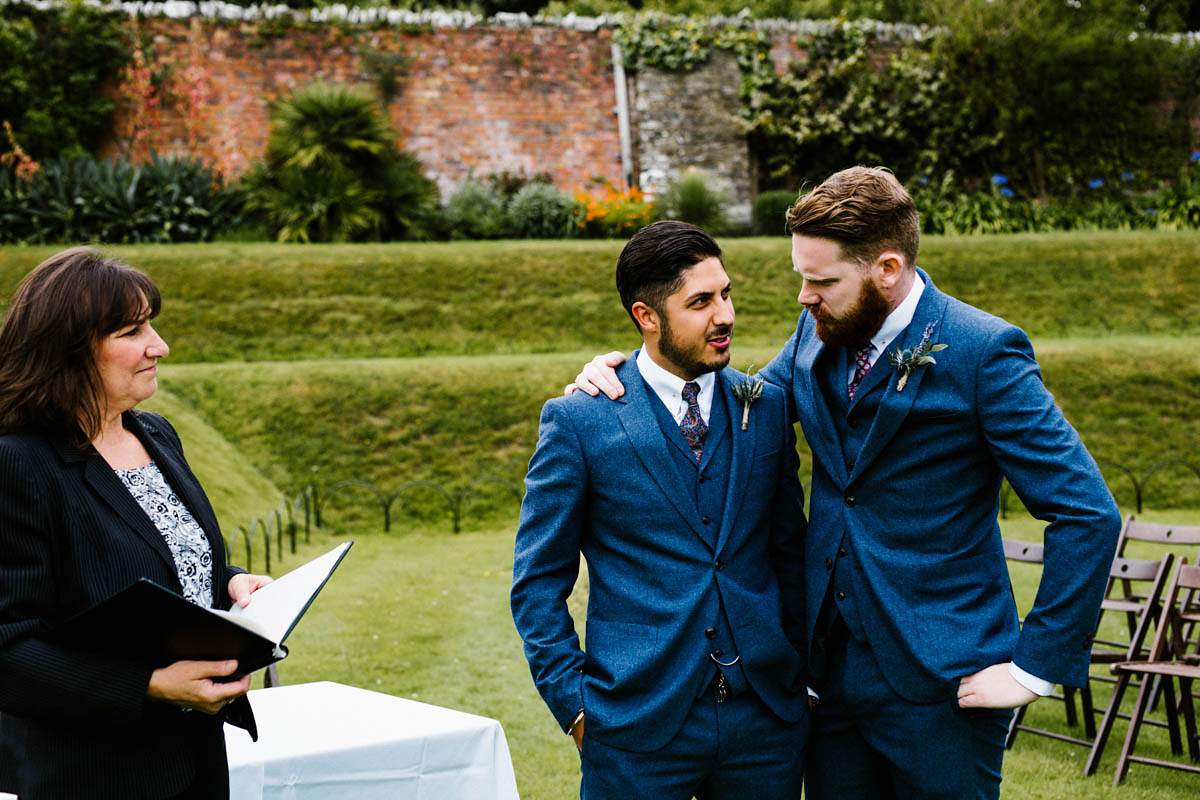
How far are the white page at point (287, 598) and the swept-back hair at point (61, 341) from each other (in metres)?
0.55

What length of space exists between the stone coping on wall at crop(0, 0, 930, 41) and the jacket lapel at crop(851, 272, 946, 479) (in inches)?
668

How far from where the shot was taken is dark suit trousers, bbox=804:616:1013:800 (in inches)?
97.1

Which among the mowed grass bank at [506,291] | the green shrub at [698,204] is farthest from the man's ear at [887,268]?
the green shrub at [698,204]

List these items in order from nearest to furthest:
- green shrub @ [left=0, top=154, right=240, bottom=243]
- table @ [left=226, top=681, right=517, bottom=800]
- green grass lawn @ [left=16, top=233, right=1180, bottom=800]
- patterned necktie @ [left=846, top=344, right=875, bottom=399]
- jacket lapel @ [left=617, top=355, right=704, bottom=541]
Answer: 1. jacket lapel @ [left=617, top=355, right=704, bottom=541]
2. patterned necktie @ [left=846, top=344, right=875, bottom=399]
3. table @ [left=226, top=681, right=517, bottom=800]
4. green grass lawn @ [left=16, top=233, right=1180, bottom=800]
5. green shrub @ [left=0, top=154, right=240, bottom=243]

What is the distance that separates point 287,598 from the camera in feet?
7.97

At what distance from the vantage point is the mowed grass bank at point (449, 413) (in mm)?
10500

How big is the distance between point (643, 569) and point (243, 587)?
1.01 meters

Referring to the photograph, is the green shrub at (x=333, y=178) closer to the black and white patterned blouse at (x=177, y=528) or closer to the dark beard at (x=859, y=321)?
the black and white patterned blouse at (x=177, y=528)

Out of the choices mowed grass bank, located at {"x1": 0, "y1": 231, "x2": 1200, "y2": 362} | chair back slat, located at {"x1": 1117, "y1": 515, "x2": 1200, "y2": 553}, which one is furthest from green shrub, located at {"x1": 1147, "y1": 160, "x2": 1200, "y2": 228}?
chair back slat, located at {"x1": 1117, "y1": 515, "x2": 1200, "y2": 553}

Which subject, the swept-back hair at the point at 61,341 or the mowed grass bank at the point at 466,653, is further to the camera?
the mowed grass bank at the point at 466,653

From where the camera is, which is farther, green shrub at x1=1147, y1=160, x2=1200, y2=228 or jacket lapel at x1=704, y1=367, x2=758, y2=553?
green shrub at x1=1147, y1=160, x2=1200, y2=228

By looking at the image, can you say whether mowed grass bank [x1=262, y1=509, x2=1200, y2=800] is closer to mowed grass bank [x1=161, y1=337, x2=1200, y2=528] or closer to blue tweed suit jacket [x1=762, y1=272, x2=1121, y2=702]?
mowed grass bank [x1=161, y1=337, x2=1200, y2=528]

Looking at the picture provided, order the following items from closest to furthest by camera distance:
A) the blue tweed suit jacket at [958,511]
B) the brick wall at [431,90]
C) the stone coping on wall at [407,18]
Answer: the blue tweed suit jacket at [958,511] < the brick wall at [431,90] < the stone coping on wall at [407,18]

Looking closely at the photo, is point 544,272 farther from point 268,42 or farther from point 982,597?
point 982,597
